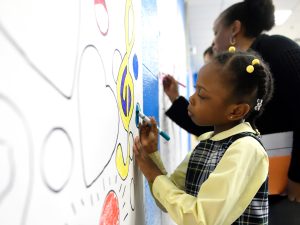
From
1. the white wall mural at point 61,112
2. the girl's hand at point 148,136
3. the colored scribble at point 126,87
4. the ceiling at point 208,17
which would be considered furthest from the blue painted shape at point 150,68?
the ceiling at point 208,17

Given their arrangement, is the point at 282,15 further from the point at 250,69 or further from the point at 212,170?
the point at 212,170

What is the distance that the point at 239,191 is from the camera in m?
0.55

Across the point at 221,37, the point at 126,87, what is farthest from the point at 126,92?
the point at 221,37

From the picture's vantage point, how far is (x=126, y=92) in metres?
0.61

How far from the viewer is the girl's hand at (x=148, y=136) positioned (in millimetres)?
750

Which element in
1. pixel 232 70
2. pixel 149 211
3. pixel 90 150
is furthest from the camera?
pixel 149 211

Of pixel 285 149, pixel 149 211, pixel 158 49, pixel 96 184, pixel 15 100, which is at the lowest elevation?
pixel 149 211

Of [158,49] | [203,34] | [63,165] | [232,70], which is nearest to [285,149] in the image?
[232,70]

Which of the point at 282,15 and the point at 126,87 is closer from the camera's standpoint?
the point at 126,87

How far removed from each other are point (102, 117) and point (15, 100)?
213 mm

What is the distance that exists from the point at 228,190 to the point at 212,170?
11cm

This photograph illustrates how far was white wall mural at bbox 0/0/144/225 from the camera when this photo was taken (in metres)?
0.23

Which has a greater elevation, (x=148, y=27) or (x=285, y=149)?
(x=148, y=27)

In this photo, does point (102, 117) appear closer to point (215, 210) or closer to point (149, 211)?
point (215, 210)
